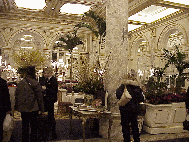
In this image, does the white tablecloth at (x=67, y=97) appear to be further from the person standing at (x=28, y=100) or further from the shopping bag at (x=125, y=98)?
the shopping bag at (x=125, y=98)

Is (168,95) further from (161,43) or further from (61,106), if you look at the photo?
(161,43)

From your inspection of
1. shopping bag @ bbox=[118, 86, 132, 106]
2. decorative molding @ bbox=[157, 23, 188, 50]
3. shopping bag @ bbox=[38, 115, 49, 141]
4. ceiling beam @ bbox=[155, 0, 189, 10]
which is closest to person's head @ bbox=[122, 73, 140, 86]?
shopping bag @ bbox=[118, 86, 132, 106]

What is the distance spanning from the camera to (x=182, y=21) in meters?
13.2

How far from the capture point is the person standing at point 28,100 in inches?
171

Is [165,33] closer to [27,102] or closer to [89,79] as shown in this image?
[89,79]

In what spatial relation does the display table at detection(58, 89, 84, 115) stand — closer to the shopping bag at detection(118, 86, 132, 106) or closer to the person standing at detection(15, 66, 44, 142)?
the person standing at detection(15, 66, 44, 142)

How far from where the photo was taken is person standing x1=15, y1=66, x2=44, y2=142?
14.3ft

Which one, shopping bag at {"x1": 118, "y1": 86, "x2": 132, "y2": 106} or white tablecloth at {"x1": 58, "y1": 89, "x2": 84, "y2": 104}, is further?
white tablecloth at {"x1": 58, "y1": 89, "x2": 84, "y2": 104}

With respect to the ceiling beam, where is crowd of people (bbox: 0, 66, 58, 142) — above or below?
below

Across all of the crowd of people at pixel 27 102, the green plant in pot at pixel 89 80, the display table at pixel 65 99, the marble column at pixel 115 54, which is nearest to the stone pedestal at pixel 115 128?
the marble column at pixel 115 54

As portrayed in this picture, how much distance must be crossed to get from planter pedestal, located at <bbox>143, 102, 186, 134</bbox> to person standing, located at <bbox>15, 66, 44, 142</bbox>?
284cm

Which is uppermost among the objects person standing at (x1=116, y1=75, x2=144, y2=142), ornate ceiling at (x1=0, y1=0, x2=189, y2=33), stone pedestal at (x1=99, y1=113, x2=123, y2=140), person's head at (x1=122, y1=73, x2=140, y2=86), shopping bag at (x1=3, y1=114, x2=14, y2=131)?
ornate ceiling at (x1=0, y1=0, x2=189, y2=33)

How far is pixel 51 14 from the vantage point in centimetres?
1490

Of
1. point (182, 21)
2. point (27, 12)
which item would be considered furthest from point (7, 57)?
point (182, 21)
